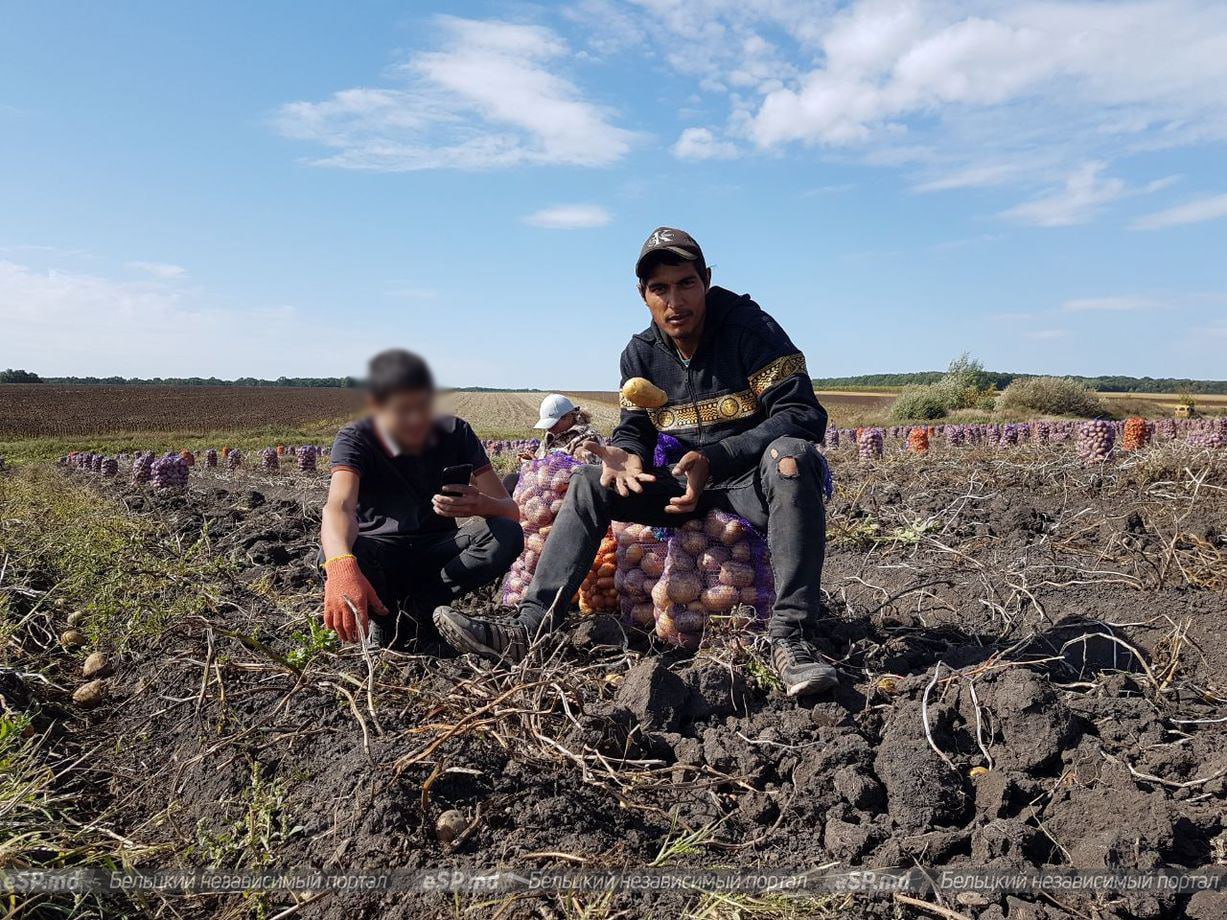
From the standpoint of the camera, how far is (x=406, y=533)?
3.22 metres

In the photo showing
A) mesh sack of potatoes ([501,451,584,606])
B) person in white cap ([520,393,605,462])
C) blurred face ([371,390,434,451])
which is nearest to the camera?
blurred face ([371,390,434,451])

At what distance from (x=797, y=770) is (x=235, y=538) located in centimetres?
428

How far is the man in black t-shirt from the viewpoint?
8.56ft

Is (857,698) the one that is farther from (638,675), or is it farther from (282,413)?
(282,413)

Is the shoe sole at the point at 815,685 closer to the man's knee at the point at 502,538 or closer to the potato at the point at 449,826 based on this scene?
the potato at the point at 449,826

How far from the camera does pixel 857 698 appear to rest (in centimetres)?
252

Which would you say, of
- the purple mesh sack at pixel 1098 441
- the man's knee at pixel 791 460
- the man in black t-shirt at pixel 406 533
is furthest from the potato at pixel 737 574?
the purple mesh sack at pixel 1098 441

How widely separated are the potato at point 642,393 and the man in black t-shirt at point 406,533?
595mm

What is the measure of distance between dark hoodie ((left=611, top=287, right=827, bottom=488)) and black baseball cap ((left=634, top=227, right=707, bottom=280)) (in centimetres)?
26

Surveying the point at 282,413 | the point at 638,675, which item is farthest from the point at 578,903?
the point at 282,413

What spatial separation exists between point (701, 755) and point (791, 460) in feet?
3.38

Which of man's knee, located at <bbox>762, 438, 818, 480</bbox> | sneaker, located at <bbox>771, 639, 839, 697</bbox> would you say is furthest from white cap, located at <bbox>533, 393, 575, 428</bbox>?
sneaker, located at <bbox>771, 639, 839, 697</bbox>

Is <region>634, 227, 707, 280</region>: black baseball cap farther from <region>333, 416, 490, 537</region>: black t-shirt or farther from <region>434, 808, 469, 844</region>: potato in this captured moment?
<region>434, 808, 469, 844</region>: potato

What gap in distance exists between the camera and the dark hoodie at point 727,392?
2973 millimetres
